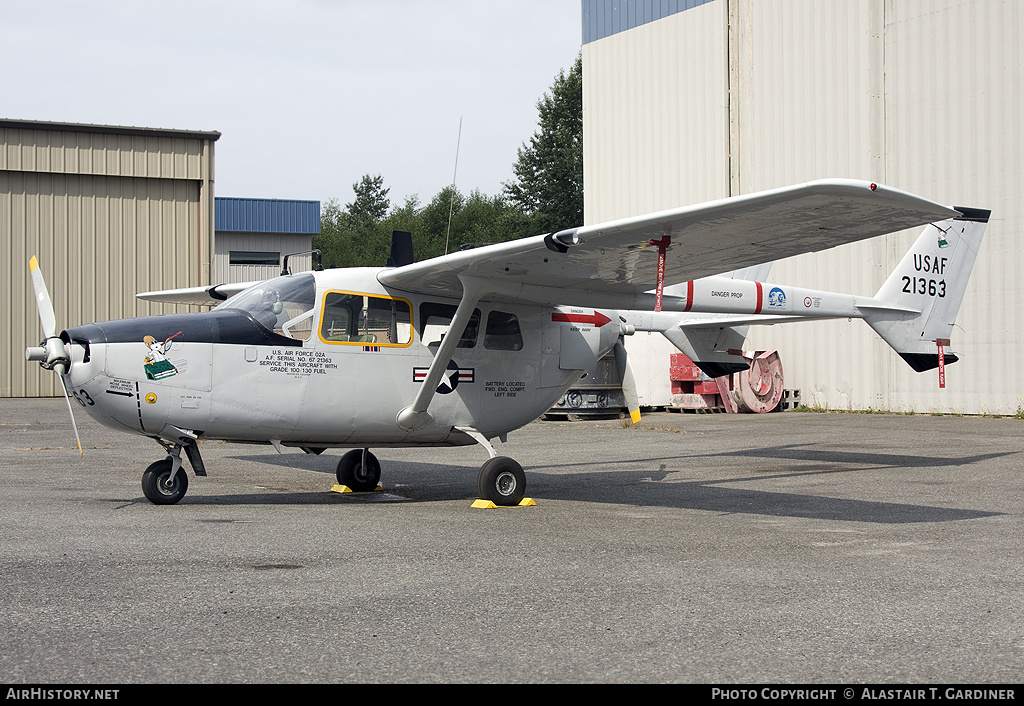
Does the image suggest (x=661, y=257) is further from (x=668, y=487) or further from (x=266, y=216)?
(x=266, y=216)

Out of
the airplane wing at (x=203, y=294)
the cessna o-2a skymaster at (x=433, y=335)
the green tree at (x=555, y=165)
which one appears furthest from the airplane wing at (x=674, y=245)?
the green tree at (x=555, y=165)

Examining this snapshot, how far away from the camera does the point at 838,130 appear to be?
82.6ft

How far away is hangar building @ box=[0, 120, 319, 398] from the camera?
1217 inches

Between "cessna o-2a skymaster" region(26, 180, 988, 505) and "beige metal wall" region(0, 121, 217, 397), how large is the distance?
22465 mm

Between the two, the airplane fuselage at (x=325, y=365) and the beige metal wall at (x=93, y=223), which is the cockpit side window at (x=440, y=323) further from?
the beige metal wall at (x=93, y=223)

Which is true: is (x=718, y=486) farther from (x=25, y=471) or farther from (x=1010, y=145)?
(x=1010, y=145)

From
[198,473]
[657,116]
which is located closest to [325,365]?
[198,473]

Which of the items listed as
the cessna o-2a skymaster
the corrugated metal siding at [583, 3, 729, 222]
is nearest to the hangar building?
the corrugated metal siding at [583, 3, 729, 222]

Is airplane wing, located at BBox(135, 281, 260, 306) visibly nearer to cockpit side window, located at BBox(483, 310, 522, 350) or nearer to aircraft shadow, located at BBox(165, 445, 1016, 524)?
aircraft shadow, located at BBox(165, 445, 1016, 524)

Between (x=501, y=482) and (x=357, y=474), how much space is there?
6.92 feet

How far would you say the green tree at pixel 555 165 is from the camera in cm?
6169

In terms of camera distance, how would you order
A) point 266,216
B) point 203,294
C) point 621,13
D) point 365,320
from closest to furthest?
point 365,320, point 203,294, point 621,13, point 266,216

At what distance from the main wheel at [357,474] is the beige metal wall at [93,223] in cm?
2331

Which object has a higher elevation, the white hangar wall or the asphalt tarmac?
the white hangar wall
